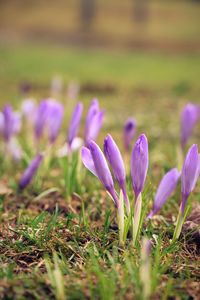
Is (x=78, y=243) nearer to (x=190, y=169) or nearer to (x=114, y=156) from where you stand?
(x=114, y=156)

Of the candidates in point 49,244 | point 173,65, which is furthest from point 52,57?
point 49,244

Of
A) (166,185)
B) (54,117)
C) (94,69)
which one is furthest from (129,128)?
(94,69)

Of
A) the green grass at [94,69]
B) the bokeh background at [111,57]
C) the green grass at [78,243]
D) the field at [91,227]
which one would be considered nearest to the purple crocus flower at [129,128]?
the field at [91,227]

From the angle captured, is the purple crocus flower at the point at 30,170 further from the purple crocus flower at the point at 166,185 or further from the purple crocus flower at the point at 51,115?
the purple crocus flower at the point at 166,185

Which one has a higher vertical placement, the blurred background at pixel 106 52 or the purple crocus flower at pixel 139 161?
the purple crocus flower at pixel 139 161

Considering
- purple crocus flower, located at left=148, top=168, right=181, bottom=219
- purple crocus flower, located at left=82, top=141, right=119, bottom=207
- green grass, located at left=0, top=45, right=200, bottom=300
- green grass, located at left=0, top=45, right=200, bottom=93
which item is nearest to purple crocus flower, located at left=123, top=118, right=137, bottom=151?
green grass, located at left=0, top=45, right=200, bottom=300

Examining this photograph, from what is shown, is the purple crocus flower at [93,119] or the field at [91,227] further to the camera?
the purple crocus flower at [93,119]
